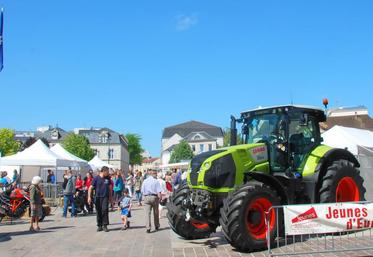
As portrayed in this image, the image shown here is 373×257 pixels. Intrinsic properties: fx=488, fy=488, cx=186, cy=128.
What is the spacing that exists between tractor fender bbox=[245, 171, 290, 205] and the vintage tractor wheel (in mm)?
1020

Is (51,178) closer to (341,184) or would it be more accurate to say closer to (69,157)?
(69,157)

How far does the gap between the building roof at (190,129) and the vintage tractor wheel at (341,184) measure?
5010 inches

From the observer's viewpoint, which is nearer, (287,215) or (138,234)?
(287,215)

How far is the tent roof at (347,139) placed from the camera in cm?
1742

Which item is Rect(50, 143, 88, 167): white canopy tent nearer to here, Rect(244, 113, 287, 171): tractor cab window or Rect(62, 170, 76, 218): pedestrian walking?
Rect(62, 170, 76, 218): pedestrian walking

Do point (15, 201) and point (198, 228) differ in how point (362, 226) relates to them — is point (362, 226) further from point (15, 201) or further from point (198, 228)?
point (15, 201)

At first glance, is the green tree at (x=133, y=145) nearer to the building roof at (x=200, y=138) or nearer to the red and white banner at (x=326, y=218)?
the building roof at (x=200, y=138)

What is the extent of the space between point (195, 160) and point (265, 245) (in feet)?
7.69

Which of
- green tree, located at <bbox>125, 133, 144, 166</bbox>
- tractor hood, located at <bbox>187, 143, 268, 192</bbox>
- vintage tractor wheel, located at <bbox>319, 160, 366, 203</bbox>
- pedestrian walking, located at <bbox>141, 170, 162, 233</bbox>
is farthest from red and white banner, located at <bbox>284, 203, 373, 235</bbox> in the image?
green tree, located at <bbox>125, 133, 144, 166</bbox>

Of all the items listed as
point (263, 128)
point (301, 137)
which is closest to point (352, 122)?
point (301, 137)

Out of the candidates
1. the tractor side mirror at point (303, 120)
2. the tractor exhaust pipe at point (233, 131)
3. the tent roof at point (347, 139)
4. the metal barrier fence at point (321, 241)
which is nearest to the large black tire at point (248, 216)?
the metal barrier fence at point (321, 241)

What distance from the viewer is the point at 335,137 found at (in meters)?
18.2

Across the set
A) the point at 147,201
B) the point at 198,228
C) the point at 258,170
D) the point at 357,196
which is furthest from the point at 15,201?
the point at 357,196

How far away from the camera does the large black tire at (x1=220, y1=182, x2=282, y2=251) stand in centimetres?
890
